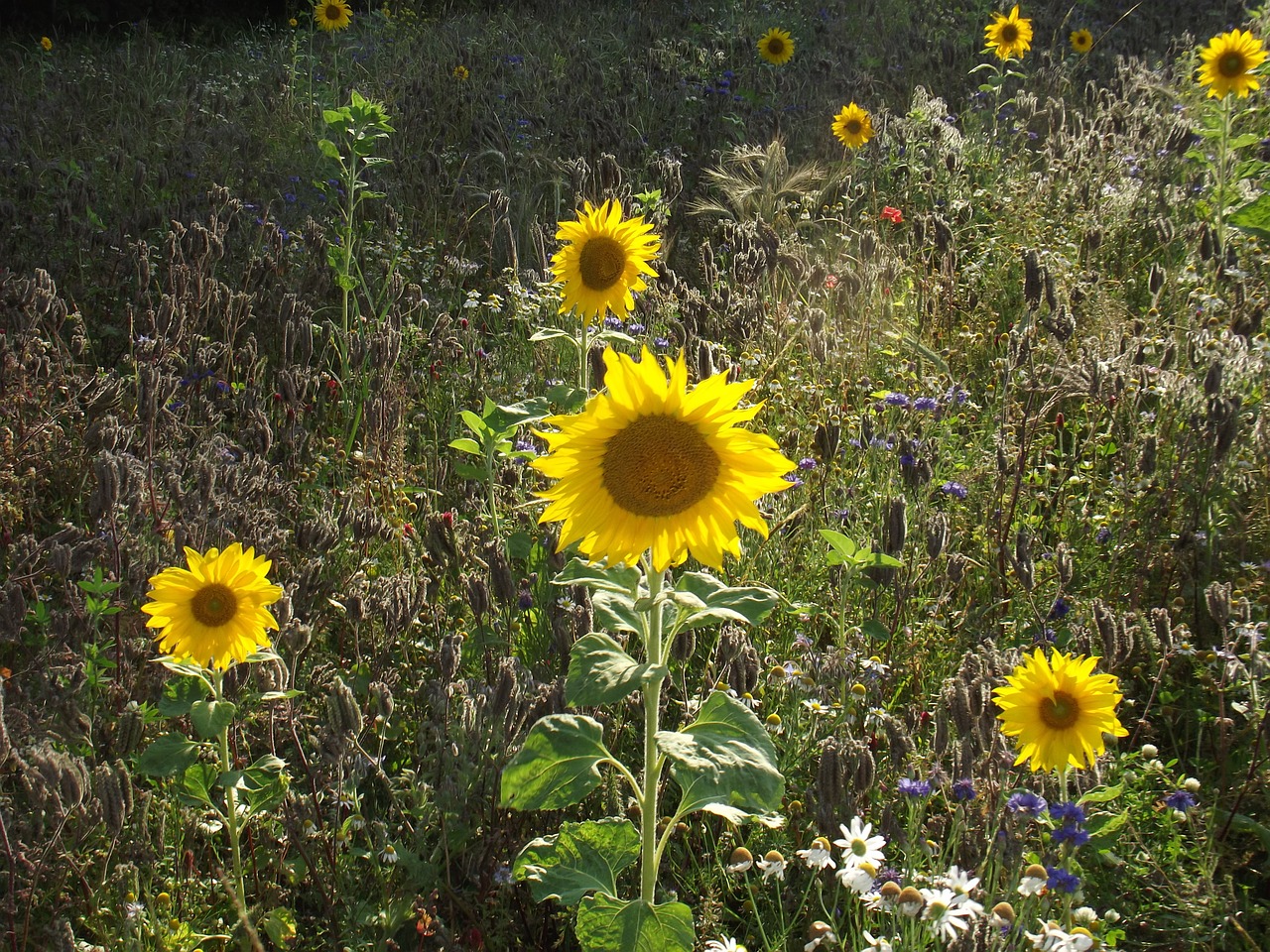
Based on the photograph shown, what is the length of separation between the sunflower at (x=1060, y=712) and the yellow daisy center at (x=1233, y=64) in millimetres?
3814

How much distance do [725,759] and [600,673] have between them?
0.23 m

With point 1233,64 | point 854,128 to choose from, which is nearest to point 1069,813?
point 1233,64

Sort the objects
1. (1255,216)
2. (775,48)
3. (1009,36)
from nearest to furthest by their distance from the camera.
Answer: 1. (1255,216)
2. (1009,36)
3. (775,48)

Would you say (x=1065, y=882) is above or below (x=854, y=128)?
below

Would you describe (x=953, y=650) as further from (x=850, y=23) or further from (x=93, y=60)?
(x=93, y=60)

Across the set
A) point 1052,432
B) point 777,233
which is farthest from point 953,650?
point 777,233

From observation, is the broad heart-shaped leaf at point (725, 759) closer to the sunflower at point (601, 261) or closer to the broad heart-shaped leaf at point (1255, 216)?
the sunflower at point (601, 261)

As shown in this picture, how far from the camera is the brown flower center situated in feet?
9.48

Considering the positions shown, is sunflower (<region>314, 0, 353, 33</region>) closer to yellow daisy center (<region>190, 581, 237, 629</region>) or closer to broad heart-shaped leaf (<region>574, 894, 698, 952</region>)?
yellow daisy center (<region>190, 581, 237, 629</region>)

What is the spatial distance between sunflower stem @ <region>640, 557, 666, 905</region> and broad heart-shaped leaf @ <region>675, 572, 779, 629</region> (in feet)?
0.15

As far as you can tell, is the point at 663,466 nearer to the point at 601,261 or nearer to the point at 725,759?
the point at 725,759

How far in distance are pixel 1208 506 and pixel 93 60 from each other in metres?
8.97

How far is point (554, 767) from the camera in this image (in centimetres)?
167

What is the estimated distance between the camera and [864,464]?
349 centimetres
